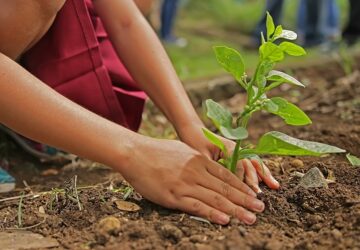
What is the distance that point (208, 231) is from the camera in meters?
1.48

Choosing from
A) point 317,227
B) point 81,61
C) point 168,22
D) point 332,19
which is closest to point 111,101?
point 81,61

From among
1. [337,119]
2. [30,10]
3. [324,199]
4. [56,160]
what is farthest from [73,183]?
[337,119]

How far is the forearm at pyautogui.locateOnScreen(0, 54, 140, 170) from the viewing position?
157cm

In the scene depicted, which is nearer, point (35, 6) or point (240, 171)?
point (240, 171)

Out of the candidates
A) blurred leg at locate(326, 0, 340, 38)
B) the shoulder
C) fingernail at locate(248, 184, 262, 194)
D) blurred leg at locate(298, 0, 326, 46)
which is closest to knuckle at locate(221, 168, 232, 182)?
fingernail at locate(248, 184, 262, 194)

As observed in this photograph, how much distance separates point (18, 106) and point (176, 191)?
41 centimetres

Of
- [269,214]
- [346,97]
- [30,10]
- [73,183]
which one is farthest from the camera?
[346,97]

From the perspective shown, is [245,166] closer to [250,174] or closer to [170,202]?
[250,174]

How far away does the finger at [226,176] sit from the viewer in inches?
62.0

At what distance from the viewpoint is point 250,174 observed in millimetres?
1695

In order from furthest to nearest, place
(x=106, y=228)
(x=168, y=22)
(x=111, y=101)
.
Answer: (x=168, y=22), (x=111, y=101), (x=106, y=228)

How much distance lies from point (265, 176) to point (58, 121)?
1.71ft

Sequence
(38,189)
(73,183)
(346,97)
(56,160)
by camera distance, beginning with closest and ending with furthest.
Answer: (73,183) < (38,189) < (56,160) < (346,97)

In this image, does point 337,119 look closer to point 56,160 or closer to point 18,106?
point 56,160
